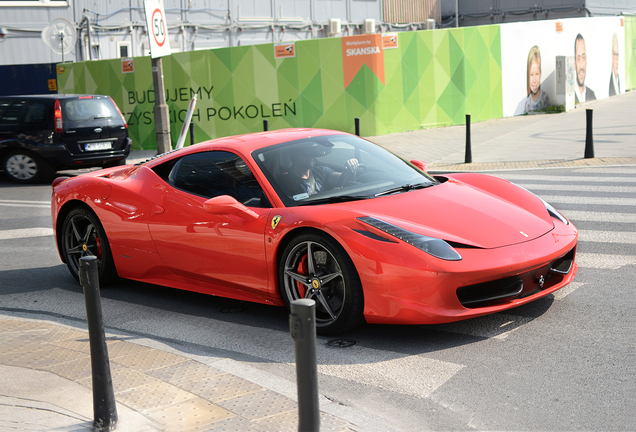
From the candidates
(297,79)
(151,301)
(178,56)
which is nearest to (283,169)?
(151,301)

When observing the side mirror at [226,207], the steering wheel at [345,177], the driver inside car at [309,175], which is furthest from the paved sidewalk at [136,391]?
the steering wheel at [345,177]

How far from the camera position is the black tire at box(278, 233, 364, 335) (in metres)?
4.72

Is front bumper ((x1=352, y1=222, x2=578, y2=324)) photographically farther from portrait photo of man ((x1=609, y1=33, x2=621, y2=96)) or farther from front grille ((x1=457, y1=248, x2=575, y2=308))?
portrait photo of man ((x1=609, y1=33, x2=621, y2=96))

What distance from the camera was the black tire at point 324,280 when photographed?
4.72m

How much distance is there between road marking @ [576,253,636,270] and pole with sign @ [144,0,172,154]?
8.71 meters

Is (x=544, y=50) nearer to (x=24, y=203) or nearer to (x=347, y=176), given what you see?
(x=24, y=203)

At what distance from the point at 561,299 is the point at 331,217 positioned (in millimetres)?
1908

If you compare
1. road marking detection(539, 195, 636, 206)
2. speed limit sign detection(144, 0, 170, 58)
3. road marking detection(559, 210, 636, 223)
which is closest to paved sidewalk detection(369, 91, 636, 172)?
road marking detection(539, 195, 636, 206)

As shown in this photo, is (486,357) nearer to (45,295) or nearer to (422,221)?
(422,221)

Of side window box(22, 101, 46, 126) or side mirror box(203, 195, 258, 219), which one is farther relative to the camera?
side window box(22, 101, 46, 126)

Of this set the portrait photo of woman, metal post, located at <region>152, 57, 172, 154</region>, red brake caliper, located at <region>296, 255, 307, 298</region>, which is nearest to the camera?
red brake caliper, located at <region>296, 255, 307, 298</region>

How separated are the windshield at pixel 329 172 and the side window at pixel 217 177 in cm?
14

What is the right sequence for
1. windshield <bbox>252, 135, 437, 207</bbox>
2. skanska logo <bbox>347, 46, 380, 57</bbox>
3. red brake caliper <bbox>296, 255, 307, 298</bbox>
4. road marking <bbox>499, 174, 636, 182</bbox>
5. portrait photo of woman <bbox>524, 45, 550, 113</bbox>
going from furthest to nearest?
portrait photo of woman <bbox>524, 45, 550, 113</bbox> < skanska logo <bbox>347, 46, 380, 57</bbox> < road marking <bbox>499, 174, 636, 182</bbox> < windshield <bbox>252, 135, 437, 207</bbox> < red brake caliper <bbox>296, 255, 307, 298</bbox>

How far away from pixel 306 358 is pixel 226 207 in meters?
2.47
